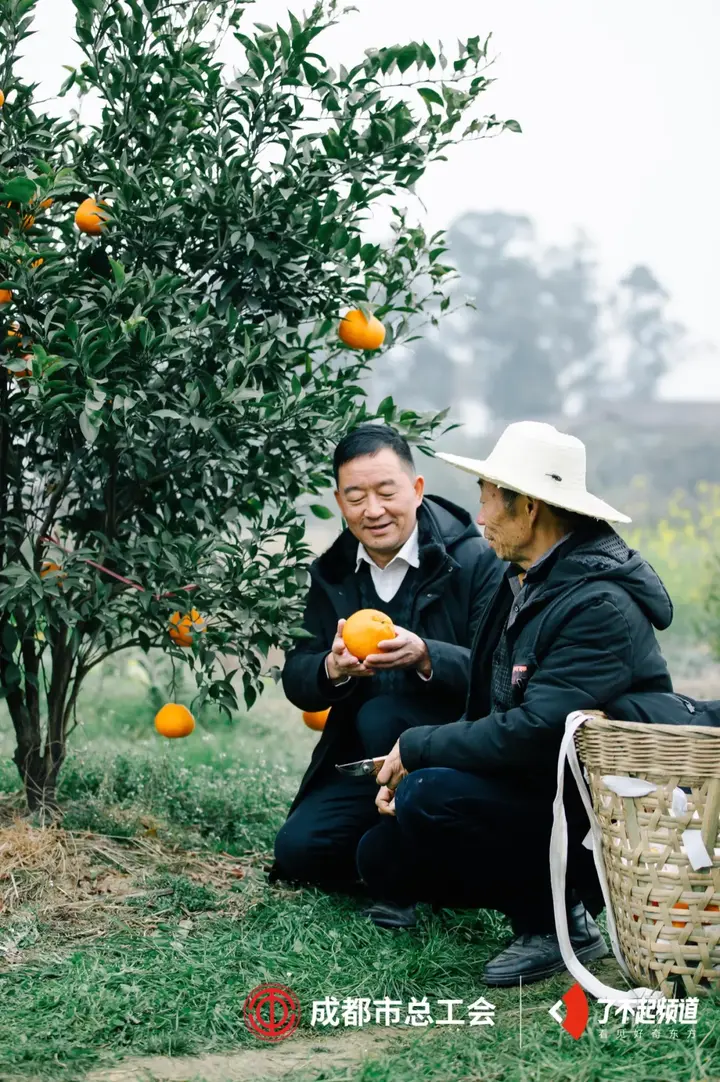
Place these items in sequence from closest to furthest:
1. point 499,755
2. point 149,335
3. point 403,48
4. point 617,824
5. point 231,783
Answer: point 617,824
point 499,755
point 149,335
point 403,48
point 231,783

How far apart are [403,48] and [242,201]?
1.83 feet

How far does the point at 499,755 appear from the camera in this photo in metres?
2.65

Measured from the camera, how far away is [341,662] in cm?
312

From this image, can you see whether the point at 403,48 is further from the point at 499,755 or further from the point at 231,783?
the point at 231,783

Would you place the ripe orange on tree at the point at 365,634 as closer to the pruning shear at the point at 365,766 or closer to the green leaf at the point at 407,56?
the pruning shear at the point at 365,766

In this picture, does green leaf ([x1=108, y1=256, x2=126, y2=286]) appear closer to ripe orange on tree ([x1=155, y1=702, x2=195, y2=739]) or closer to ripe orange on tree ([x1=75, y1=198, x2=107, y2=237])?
ripe orange on tree ([x1=75, y1=198, x2=107, y2=237])

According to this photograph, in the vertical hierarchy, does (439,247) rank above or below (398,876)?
above

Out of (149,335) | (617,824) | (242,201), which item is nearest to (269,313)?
(242,201)

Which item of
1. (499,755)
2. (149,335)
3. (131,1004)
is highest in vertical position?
(149,335)

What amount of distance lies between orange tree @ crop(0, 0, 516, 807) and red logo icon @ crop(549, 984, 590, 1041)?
4.03 ft

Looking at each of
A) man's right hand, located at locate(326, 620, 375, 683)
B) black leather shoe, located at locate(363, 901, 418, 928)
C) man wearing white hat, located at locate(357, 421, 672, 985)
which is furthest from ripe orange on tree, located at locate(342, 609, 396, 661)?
black leather shoe, located at locate(363, 901, 418, 928)

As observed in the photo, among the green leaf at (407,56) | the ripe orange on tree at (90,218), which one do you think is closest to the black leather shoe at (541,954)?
the ripe orange on tree at (90,218)

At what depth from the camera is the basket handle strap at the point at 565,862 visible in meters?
2.47

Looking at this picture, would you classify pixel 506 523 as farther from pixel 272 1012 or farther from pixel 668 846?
pixel 272 1012
